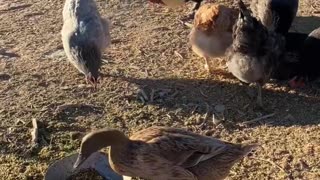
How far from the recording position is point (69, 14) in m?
6.77

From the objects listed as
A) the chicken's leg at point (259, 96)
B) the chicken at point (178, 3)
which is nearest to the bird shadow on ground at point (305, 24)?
the chicken at point (178, 3)

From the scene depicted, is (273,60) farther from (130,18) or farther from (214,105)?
(130,18)

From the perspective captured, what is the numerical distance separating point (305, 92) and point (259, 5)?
1221 millimetres

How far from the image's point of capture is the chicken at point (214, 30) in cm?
639

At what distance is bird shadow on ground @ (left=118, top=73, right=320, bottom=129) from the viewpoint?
229 inches

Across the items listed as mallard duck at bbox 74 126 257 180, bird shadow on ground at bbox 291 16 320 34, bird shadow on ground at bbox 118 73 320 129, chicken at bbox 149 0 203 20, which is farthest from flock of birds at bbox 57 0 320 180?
chicken at bbox 149 0 203 20

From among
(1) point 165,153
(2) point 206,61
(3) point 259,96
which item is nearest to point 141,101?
(2) point 206,61

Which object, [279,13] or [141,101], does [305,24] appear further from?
[141,101]

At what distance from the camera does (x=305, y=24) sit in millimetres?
7664

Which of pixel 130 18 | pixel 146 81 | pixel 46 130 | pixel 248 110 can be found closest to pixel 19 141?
pixel 46 130

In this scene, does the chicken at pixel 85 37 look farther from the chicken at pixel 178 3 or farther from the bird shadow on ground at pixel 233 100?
the chicken at pixel 178 3

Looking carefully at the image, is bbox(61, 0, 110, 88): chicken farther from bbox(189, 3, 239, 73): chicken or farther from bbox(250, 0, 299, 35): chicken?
bbox(250, 0, 299, 35): chicken

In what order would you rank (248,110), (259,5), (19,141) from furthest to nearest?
(259,5) < (248,110) < (19,141)

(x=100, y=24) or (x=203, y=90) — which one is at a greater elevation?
(x=100, y=24)
